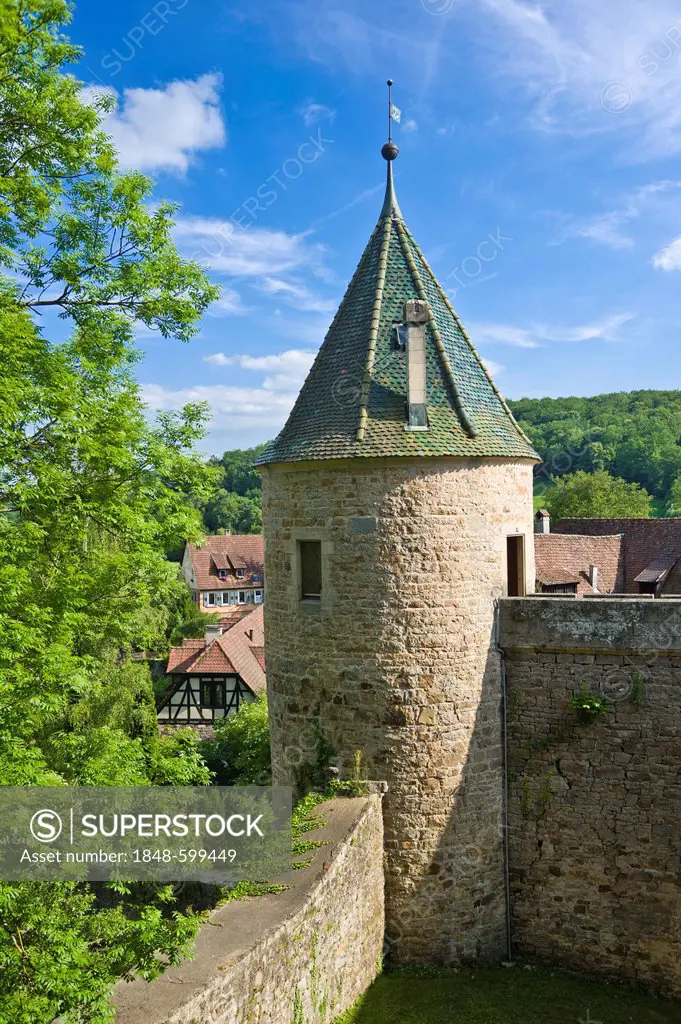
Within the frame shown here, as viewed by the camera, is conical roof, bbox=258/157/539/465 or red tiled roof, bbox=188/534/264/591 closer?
conical roof, bbox=258/157/539/465

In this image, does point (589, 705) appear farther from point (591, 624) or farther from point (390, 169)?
point (390, 169)

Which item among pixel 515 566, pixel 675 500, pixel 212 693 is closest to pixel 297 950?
pixel 515 566

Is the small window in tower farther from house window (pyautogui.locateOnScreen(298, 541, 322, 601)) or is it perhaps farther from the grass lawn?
the grass lawn

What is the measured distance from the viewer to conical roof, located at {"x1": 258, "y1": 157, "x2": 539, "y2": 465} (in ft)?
33.3

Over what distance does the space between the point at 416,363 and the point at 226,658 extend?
20.0 m

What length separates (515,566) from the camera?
37.1 feet

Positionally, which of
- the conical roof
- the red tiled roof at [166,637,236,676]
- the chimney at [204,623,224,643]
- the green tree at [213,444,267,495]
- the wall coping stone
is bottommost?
the red tiled roof at [166,637,236,676]

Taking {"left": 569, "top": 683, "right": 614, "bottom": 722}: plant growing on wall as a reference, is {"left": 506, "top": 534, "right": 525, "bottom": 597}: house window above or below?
above

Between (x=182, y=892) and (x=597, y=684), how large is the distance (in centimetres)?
1038

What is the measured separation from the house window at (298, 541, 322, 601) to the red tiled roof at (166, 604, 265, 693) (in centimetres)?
1698

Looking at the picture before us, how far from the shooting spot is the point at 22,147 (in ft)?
29.3

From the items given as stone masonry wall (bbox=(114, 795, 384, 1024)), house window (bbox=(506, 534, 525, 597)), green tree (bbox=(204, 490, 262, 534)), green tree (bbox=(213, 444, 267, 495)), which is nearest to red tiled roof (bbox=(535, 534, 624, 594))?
house window (bbox=(506, 534, 525, 597))

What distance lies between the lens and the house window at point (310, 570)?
Answer: 10.7 metres

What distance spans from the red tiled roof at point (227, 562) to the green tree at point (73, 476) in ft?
147
